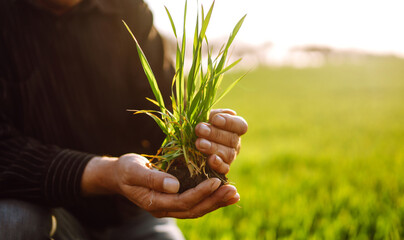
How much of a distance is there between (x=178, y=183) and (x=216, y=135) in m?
0.21

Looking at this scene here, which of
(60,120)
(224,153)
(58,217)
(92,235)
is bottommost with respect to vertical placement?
(92,235)

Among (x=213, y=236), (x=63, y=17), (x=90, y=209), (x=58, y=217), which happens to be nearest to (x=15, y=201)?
(x=58, y=217)

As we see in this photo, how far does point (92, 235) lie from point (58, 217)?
1.09 feet

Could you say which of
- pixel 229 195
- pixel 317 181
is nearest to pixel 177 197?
pixel 229 195

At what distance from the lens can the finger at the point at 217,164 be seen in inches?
42.0

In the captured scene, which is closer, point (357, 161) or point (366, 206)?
point (366, 206)

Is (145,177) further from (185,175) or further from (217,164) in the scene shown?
(217,164)

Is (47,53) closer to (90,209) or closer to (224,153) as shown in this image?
(90,209)

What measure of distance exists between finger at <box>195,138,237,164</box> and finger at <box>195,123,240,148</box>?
0.05ft

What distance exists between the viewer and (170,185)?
99 centimetres

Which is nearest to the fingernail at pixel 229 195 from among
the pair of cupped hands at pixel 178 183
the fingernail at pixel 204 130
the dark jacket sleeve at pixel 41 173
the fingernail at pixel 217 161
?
the pair of cupped hands at pixel 178 183

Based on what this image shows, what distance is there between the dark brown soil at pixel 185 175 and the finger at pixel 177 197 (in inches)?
2.1

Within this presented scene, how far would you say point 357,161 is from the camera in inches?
131

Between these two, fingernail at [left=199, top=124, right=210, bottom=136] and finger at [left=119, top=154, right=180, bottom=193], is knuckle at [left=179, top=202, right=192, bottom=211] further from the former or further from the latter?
fingernail at [left=199, top=124, right=210, bottom=136]
